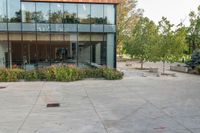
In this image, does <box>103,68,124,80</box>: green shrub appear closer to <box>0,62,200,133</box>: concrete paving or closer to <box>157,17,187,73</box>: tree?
<box>0,62,200,133</box>: concrete paving

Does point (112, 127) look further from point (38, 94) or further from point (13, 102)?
point (38, 94)

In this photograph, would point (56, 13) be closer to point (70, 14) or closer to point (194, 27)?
point (70, 14)

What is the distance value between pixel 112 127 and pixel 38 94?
6772 mm

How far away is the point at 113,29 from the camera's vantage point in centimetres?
2367

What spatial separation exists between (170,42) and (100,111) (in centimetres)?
1610

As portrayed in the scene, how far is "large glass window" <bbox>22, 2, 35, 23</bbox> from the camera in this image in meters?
22.5

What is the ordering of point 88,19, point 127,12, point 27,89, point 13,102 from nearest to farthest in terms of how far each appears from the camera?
point 13,102 < point 27,89 < point 88,19 < point 127,12

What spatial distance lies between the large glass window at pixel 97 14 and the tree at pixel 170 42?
5.99 meters

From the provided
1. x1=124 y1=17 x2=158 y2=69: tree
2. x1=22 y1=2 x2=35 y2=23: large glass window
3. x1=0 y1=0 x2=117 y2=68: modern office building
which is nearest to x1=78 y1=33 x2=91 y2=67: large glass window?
x1=0 y1=0 x2=117 y2=68: modern office building

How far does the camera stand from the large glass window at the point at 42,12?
22.7 metres

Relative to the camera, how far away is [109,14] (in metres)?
23.8

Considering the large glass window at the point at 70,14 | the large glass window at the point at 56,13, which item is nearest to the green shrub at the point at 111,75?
the large glass window at the point at 70,14

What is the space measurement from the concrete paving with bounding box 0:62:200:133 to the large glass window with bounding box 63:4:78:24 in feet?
30.8

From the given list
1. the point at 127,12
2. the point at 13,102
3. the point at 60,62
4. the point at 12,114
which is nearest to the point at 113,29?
the point at 60,62
